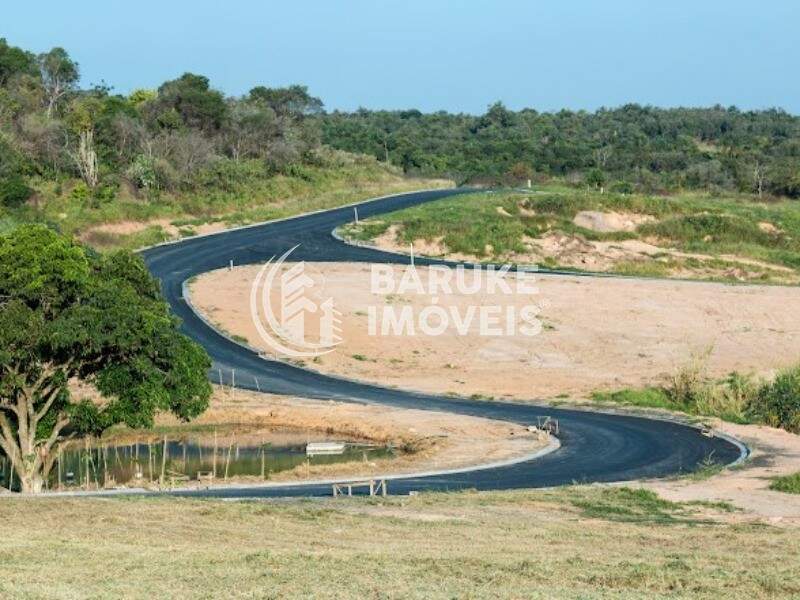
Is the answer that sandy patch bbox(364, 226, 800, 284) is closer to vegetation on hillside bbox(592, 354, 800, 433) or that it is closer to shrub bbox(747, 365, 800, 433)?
vegetation on hillside bbox(592, 354, 800, 433)

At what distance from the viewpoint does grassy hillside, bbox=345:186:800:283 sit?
70.2 metres

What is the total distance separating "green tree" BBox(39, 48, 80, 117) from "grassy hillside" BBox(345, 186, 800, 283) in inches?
1399

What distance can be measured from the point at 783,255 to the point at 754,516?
50582 millimetres

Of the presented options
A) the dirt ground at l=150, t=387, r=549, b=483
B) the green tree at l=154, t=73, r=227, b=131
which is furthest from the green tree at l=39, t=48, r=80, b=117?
the dirt ground at l=150, t=387, r=549, b=483

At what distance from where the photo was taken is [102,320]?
3067 cm

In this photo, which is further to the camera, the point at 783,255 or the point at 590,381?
the point at 783,255

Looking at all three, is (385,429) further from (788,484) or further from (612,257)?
(612,257)

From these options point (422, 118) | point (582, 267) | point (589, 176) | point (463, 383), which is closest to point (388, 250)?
point (582, 267)

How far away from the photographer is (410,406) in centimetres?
4341

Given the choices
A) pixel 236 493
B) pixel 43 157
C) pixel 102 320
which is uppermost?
pixel 43 157

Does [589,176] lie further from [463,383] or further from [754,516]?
[754,516]

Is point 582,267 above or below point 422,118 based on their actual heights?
below

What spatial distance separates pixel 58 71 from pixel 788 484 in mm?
83482

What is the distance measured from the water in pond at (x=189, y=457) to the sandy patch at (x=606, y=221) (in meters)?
40.3
